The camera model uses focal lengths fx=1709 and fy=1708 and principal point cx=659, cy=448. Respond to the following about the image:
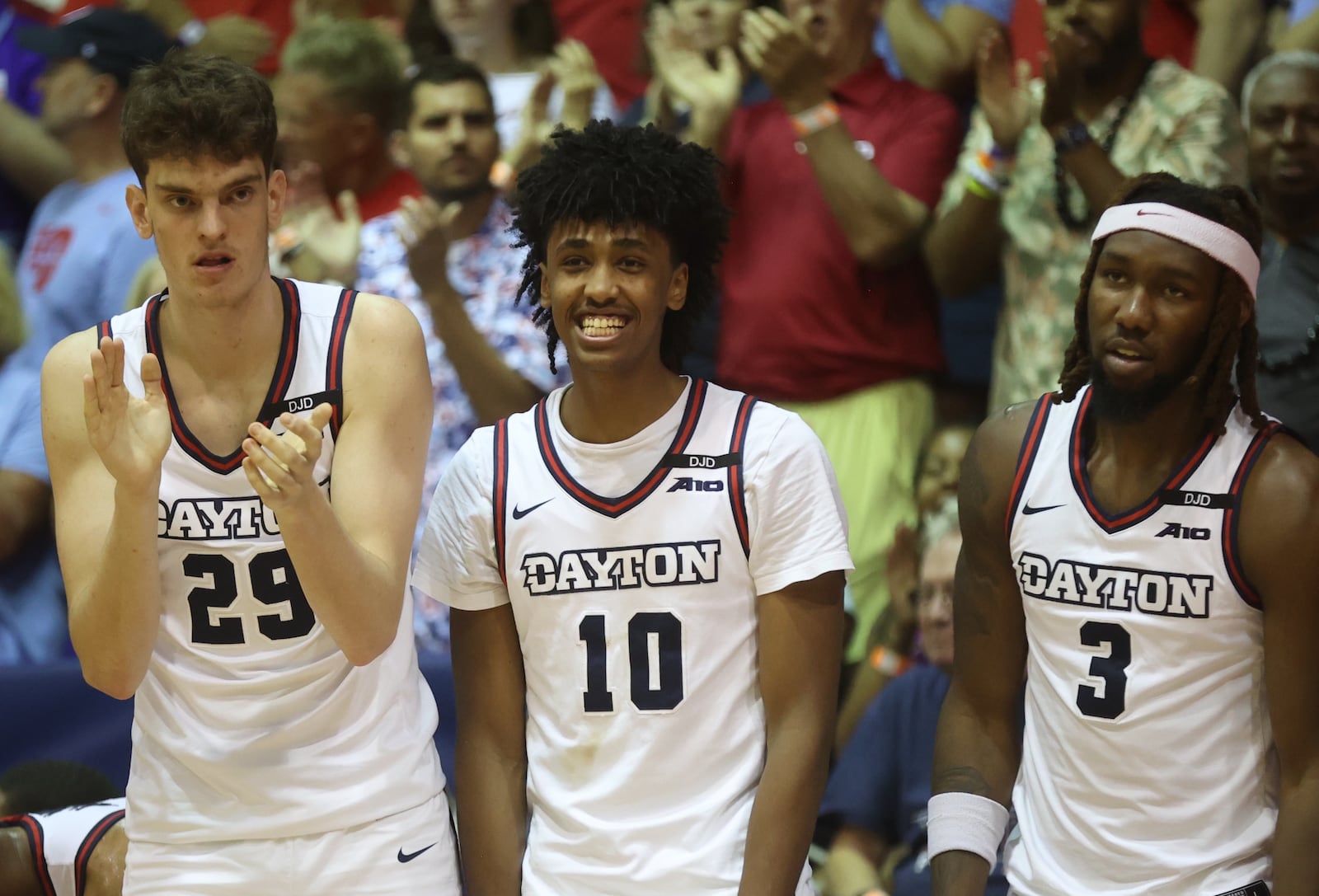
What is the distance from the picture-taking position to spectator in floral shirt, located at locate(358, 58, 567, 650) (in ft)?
17.4

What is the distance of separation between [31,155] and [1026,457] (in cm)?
475

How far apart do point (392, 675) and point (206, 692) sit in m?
0.36

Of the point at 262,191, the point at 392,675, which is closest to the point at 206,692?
the point at 392,675

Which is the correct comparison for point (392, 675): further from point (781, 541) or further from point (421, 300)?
point (421, 300)

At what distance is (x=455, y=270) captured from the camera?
5.57m

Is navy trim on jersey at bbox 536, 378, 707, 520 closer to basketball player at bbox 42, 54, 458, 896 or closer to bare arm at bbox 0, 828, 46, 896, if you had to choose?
basketball player at bbox 42, 54, 458, 896

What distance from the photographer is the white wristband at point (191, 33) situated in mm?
6863

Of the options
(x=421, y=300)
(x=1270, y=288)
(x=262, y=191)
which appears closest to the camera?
(x=262, y=191)

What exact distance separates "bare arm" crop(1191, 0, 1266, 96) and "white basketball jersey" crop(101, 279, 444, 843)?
10.3 feet

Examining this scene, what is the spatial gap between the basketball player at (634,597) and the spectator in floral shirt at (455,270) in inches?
64.5

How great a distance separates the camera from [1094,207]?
4773mm

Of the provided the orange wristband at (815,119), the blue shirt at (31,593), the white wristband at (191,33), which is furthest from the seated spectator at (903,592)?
the white wristband at (191,33)

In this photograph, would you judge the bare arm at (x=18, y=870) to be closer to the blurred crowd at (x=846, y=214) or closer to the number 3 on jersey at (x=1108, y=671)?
the blurred crowd at (x=846, y=214)

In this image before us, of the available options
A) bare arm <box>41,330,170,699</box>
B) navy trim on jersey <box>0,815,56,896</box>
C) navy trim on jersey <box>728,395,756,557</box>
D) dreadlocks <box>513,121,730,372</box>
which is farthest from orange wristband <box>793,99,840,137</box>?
navy trim on jersey <box>0,815,56,896</box>
